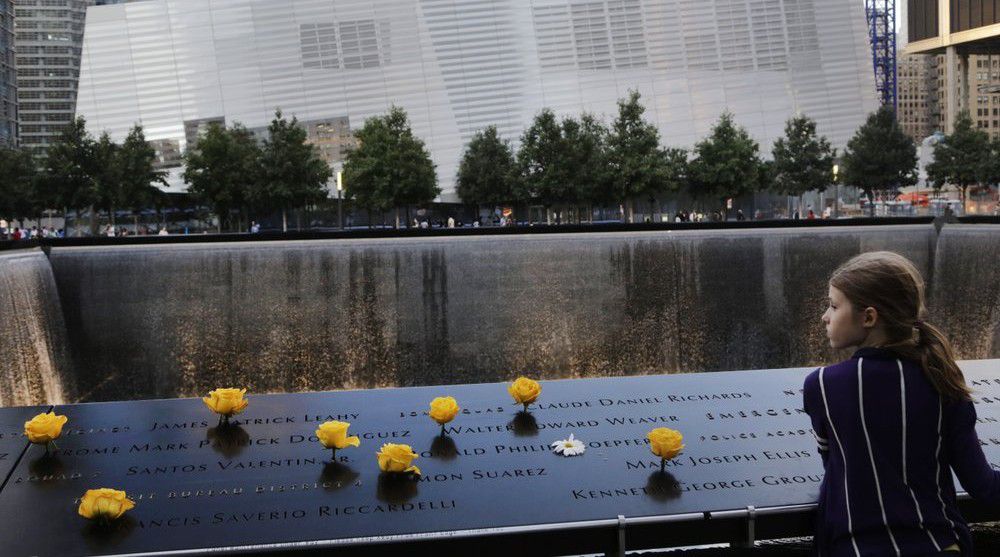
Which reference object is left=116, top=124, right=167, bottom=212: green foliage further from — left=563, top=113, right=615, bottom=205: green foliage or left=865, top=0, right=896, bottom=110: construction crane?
left=865, top=0, right=896, bottom=110: construction crane

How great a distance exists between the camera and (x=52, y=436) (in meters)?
3.73

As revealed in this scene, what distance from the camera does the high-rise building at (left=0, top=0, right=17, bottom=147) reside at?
245 ft

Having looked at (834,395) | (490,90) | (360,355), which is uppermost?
(490,90)

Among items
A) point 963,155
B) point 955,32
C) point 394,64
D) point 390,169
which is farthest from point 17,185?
point 955,32

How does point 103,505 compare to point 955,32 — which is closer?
point 103,505

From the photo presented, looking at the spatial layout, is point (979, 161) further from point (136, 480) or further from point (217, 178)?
point (136, 480)

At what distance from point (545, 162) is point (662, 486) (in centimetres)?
4753

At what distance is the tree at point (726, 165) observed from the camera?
51.4 m

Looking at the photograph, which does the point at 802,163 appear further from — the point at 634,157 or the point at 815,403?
the point at 815,403

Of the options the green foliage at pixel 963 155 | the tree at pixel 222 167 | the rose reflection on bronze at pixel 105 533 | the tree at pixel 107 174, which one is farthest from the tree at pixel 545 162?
the rose reflection on bronze at pixel 105 533

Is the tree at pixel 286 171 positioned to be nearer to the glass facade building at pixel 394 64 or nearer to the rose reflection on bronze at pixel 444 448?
the glass facade building at pixel 394 64

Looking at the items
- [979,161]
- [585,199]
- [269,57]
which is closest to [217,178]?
[269,57]

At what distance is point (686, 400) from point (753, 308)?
41.7 ft

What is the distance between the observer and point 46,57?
89.0m
